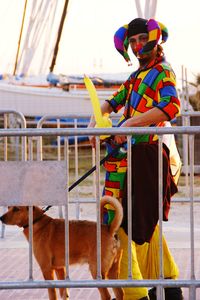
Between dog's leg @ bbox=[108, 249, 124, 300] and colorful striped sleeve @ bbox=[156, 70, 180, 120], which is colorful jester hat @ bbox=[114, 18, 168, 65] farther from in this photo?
dog's leg @ bbox=[108, 249, 124, 300]

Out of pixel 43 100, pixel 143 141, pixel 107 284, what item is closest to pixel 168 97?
pixel 143 141

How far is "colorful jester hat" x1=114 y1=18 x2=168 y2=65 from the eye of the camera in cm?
622

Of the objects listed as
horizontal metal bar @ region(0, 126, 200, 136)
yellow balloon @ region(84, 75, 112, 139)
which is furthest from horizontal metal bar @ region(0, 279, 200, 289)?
yellow balloon @ region(84, 75, 112, 139)

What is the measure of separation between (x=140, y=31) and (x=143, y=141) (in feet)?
2.40

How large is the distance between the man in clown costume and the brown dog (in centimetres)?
14

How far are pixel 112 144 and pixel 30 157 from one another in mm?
636

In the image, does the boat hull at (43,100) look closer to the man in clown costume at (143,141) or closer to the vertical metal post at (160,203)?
the man in clown costume at (143,141)

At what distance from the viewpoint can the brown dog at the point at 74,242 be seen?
6035mm

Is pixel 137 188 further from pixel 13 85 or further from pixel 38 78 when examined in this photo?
pixel 38 78

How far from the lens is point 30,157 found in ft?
18.8

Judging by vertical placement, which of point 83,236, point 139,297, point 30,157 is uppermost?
point 30,157

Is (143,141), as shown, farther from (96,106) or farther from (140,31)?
(140,31)

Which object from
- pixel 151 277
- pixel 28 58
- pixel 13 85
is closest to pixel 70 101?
pixel 13 85

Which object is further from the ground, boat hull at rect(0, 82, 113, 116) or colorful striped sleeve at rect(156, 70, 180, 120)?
colorful striped sleeve at rect(156, 70, 180, 120)
